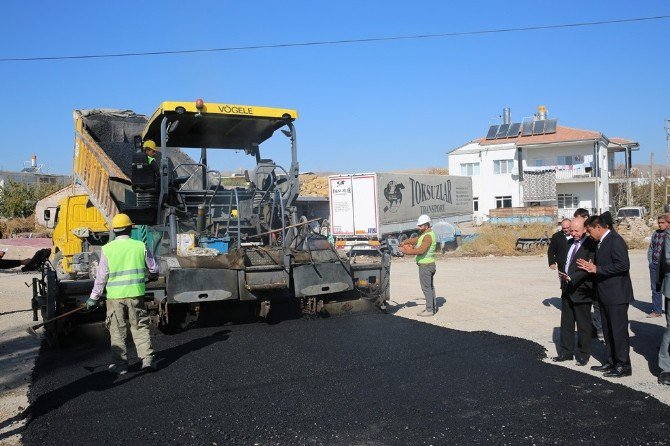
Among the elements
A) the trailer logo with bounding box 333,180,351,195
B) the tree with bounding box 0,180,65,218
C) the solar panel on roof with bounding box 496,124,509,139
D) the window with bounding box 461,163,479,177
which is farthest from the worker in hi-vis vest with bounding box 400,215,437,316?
the solar panel on roof with bounding box 496,124,509,139

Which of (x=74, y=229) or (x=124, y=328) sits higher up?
(x=74, y=229)

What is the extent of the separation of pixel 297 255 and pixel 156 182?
2.00m

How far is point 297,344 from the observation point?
739 cm

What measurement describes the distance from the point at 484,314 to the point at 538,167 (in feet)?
117

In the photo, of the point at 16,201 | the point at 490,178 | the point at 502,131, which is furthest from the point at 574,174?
the point at 16,201

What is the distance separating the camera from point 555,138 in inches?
1678

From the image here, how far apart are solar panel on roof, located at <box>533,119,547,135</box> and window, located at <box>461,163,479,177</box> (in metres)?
4.47

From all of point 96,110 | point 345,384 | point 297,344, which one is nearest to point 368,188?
point 96,110

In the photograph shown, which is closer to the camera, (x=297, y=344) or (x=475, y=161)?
(x=297, y=344)

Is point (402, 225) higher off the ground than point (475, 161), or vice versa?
point (475, 161)

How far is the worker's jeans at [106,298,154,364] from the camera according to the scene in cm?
623

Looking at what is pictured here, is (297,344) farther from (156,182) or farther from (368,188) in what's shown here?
(368,188)

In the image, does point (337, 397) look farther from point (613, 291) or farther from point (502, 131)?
point (502, 131)

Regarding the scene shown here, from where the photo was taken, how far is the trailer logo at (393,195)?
24.1 m
